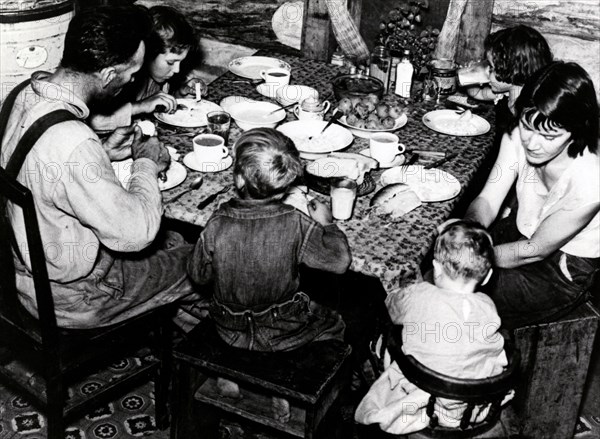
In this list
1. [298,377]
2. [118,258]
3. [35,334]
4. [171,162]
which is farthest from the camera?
[171,162]

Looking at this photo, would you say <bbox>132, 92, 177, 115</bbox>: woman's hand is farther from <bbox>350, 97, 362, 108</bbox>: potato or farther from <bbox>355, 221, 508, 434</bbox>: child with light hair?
<bbox>355, 221, 508, 434</bbox>: child with light hair

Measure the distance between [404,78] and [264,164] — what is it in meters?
1.95

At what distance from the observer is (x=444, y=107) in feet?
13.6

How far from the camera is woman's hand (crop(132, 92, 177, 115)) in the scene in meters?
3.75

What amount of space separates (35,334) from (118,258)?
0.45 metres

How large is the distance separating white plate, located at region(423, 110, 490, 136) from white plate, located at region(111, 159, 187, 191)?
1433 mm

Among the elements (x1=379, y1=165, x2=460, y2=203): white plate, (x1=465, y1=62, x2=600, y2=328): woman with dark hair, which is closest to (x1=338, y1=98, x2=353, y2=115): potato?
(x1=379, y1=165, x2=460, y2=203): white plate

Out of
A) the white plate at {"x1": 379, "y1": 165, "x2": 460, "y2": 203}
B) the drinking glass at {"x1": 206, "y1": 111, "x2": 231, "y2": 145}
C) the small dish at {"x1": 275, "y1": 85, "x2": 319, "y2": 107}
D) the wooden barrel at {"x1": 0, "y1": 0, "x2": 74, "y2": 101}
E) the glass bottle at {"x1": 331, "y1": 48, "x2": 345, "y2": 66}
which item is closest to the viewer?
the white plate at {"x1": 379, "y1": 165, "x2": 460, "y2": 203}

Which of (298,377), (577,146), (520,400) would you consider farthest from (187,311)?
(577,146)

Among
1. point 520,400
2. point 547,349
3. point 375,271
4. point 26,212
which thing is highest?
point 26,212

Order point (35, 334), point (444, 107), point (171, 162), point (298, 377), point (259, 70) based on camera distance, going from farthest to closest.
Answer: point (259, 70) < point (444, 107) < point (171, 162) < point (35, 334) < point (298, 377)

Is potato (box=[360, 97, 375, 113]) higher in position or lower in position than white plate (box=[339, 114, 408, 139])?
higher

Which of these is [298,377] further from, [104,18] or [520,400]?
[104,18]

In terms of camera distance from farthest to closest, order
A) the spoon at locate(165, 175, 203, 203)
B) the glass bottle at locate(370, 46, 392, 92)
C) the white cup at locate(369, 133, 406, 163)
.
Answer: the glass bottle at locate(370, 46, 392, 92) < the white cup at locate(369, 133, 406, 163) < the spoon at locate(165, 175, 203, 203)
